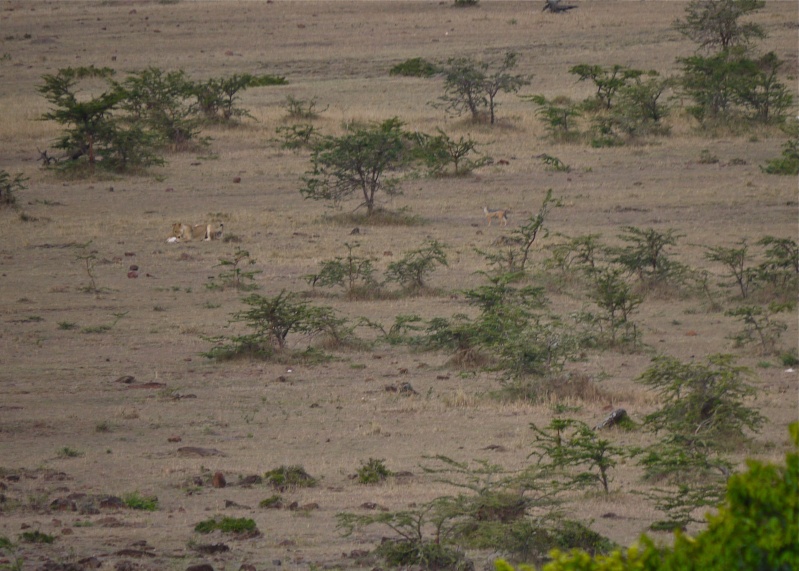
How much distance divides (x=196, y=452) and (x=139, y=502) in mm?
1520

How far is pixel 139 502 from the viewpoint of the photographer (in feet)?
26.6

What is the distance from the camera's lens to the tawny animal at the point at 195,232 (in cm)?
1972

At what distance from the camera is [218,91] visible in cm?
3112

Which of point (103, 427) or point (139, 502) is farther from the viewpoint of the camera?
point (103, 427)

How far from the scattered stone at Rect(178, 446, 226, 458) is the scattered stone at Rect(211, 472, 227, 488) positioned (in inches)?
32.2

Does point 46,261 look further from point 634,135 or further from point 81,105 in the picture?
point 634,135

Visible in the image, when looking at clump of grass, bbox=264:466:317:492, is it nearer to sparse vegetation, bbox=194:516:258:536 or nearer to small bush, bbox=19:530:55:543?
sparse vegetation, bbox=194:516:258:536

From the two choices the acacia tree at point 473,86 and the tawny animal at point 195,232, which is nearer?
the tawny animal at point 195,232

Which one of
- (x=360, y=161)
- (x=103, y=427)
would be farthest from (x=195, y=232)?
(x=103, y=427)

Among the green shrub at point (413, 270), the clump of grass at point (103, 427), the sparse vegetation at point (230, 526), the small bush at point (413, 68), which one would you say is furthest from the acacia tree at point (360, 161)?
the small bush at point (413, 68)

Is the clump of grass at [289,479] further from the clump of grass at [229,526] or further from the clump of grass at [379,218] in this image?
the clump of grass at [379,218]

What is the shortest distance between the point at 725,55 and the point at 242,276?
68.0 feet

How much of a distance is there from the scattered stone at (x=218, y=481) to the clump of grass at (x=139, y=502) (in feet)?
1.79

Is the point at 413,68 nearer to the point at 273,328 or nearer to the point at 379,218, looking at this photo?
the point at 379,218
